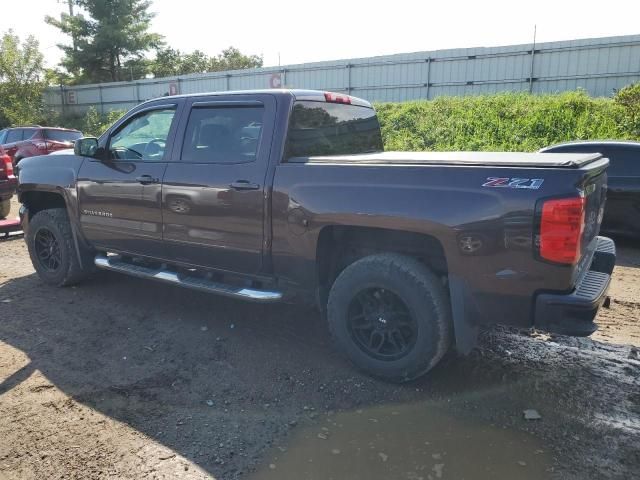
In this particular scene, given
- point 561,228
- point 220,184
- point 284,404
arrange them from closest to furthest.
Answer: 1. point 561,228
2. point 284,404
3. point 220,184

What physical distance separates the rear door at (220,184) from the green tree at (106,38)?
3550 centimetres

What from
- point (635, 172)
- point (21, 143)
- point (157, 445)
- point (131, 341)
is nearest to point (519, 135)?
point (635, 172)

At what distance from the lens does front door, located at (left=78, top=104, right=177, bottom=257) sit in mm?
4516

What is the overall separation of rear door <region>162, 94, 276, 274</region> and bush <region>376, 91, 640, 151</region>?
9909 millimetres

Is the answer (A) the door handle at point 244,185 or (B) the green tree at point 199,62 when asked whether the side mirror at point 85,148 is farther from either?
(B) the green tree at point 199,62

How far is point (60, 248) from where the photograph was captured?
→ 5492 mm

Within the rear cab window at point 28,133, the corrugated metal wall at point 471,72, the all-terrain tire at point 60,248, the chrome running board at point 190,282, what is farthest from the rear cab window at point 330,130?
the rear cab window at point 28,133

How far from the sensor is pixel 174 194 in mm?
4301

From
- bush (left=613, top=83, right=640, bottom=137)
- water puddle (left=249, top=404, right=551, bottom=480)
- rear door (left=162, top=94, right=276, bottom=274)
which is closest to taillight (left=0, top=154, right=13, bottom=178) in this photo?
rear door (left=162, top=94, right=276, bottom=274)

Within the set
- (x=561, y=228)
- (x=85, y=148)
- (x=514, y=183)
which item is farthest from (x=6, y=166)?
(x=561, y=228)

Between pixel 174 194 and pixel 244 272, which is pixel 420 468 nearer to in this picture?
pixel 244 272

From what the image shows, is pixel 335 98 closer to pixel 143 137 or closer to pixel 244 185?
pixel 244 185

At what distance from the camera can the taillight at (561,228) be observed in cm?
275

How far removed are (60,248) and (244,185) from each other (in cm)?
278
